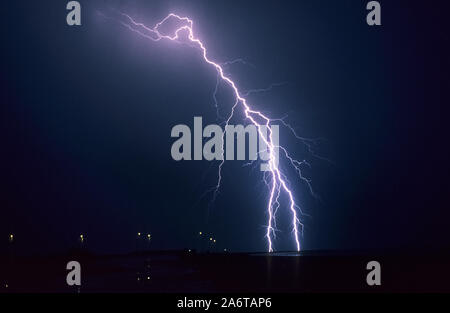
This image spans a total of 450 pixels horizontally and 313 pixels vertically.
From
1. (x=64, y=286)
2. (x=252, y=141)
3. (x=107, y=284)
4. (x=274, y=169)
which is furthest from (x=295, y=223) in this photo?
(x=64, y=286)

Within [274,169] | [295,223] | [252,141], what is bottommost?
[295,223]

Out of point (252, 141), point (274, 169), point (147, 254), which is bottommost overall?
point (147, 254)

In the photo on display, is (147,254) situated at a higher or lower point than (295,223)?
lower
